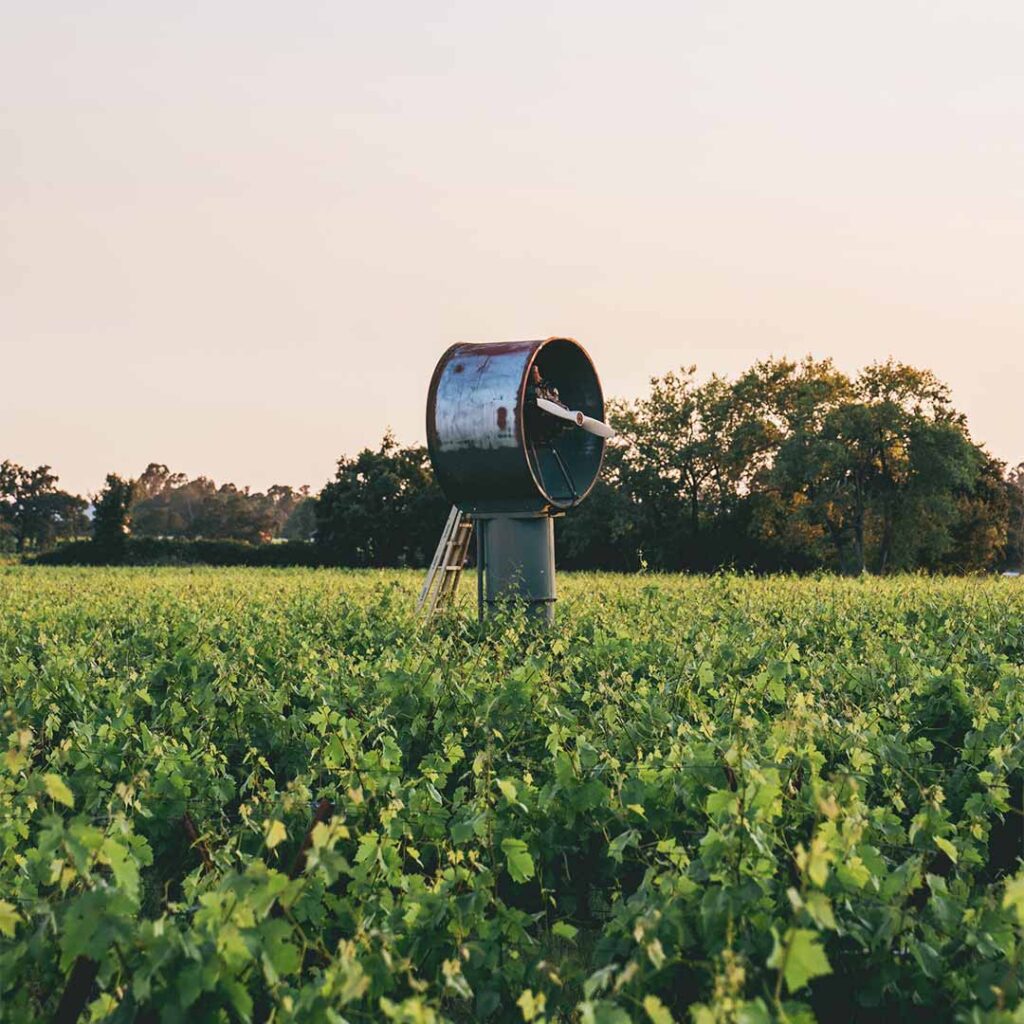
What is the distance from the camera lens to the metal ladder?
1789cm

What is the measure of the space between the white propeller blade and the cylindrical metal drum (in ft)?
0.91

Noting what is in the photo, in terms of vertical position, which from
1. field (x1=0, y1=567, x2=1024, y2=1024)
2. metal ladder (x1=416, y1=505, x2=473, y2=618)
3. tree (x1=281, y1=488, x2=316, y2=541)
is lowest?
field (x1=0, y1=567, x2=1024, y2=1024)

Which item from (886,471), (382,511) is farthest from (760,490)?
(382,511)

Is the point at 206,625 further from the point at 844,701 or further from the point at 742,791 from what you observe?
the point at 742,791

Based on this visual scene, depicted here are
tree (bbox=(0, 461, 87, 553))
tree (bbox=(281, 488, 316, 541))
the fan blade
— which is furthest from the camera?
tree (bbox=(281, 488, 316, 541))

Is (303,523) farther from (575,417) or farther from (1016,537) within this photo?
(575,417)

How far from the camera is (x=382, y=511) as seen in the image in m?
60.0

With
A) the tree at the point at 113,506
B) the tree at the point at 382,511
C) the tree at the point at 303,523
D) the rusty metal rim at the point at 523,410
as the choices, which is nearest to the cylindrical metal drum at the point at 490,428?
the rusty metal rim at the point at 523,410

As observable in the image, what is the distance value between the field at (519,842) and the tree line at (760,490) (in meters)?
42.3

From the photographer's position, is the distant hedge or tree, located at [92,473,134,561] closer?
the distant hedge

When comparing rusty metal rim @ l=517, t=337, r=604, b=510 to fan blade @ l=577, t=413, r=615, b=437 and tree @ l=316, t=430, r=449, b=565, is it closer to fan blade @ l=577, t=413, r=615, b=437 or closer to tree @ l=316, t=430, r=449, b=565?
fan blade @ l=577, t=413, r=615, b=437

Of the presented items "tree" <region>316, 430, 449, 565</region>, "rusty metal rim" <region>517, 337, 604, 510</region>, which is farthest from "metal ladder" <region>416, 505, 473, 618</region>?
"tree" <region>316, 430, 449, 565</region>

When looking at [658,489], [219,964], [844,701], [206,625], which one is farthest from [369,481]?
[219,964]

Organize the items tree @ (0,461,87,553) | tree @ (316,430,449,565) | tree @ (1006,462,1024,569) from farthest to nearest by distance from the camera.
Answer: tree @ (0,461,87,553) < tree @ (1006,462,1024,569) < tree @ (316,430,449,565)
